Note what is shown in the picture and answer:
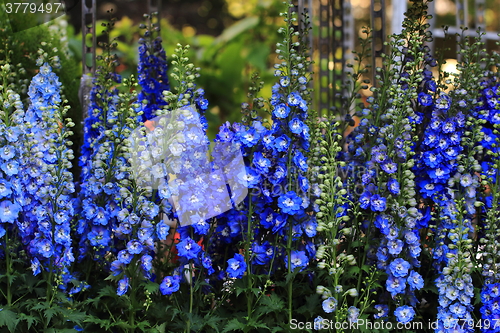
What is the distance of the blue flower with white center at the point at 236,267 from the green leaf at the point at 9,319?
43.2 inches

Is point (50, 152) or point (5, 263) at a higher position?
Answer: point (50, 152)

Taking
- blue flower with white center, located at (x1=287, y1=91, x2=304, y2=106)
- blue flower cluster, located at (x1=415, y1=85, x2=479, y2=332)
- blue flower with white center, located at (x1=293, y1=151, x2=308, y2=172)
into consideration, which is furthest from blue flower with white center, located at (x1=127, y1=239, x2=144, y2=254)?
blue flower cluster, located at (x1=415, y1=85, x2=479, y2=332)

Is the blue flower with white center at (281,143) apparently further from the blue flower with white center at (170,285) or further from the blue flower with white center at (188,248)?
the blue flower with white center at (170,285)

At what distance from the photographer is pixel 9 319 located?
102 inches

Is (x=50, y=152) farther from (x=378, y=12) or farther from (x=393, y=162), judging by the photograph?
(x=378, y=12)

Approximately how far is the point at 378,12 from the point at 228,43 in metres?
4.54

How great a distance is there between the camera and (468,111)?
3.08 metres

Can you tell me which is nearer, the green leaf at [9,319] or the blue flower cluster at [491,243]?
the green leaf at [9,319]

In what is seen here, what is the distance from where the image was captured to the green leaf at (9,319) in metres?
2.56

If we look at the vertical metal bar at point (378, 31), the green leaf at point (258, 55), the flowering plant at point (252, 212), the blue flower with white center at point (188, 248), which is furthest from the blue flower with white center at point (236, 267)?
the green leaf at point (258, 55)

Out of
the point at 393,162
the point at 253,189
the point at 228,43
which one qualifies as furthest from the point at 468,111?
the point at 228,43

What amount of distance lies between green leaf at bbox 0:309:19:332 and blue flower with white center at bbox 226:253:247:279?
43.2 inches

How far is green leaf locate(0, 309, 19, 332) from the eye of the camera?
256cm

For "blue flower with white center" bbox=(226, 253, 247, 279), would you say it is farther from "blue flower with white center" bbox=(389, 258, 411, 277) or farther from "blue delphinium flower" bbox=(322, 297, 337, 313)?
"blue flower with white center" bbox=(389, 258, 411, 277)
